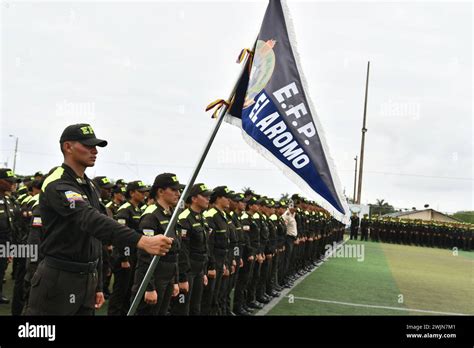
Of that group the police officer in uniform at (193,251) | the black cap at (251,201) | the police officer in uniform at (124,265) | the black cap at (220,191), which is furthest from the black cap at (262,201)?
the police officer in uniform at (193,251)

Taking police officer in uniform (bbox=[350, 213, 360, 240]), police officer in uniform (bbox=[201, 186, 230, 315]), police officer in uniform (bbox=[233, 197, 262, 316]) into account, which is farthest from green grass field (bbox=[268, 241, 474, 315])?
police officer in uniform (bbox=[350, 213, 360, 240])

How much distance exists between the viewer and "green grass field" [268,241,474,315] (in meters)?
9.55

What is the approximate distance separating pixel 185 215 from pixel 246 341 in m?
2.58

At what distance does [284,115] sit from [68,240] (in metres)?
1.77

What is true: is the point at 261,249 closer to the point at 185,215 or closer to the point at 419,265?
the point at 185,215

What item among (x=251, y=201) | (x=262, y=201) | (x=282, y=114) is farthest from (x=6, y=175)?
(x=282, y=114)

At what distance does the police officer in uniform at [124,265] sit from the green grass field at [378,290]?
8.93ft

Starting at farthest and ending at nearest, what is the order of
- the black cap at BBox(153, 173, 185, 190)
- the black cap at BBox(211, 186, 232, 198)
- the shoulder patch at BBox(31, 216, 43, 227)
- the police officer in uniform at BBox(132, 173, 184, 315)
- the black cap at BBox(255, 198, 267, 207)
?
the black cap at BBox(255, 198, 267, 207) → the black cap at BBox(211, 186, 232, 198) → the shoulder patch at BBox(31, 216, 43, 227) → the black cap at BBox(153, 173, 185, 190) → the police officer in uniform at BBox(132, 173, 184, 315)

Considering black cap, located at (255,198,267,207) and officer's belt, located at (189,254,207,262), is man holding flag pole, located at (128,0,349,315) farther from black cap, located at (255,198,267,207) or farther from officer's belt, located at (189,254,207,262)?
black cap, located at (255,198,267,207)

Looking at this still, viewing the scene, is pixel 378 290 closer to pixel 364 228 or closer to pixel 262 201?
pixel 262 201

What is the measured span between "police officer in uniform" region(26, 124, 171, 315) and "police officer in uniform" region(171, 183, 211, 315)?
2393mm

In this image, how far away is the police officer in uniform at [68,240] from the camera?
3.33 m

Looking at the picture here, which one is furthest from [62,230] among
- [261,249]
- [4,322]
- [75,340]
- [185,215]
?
[261,249]

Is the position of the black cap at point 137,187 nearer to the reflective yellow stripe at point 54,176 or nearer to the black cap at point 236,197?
the black cap at point 236,197
